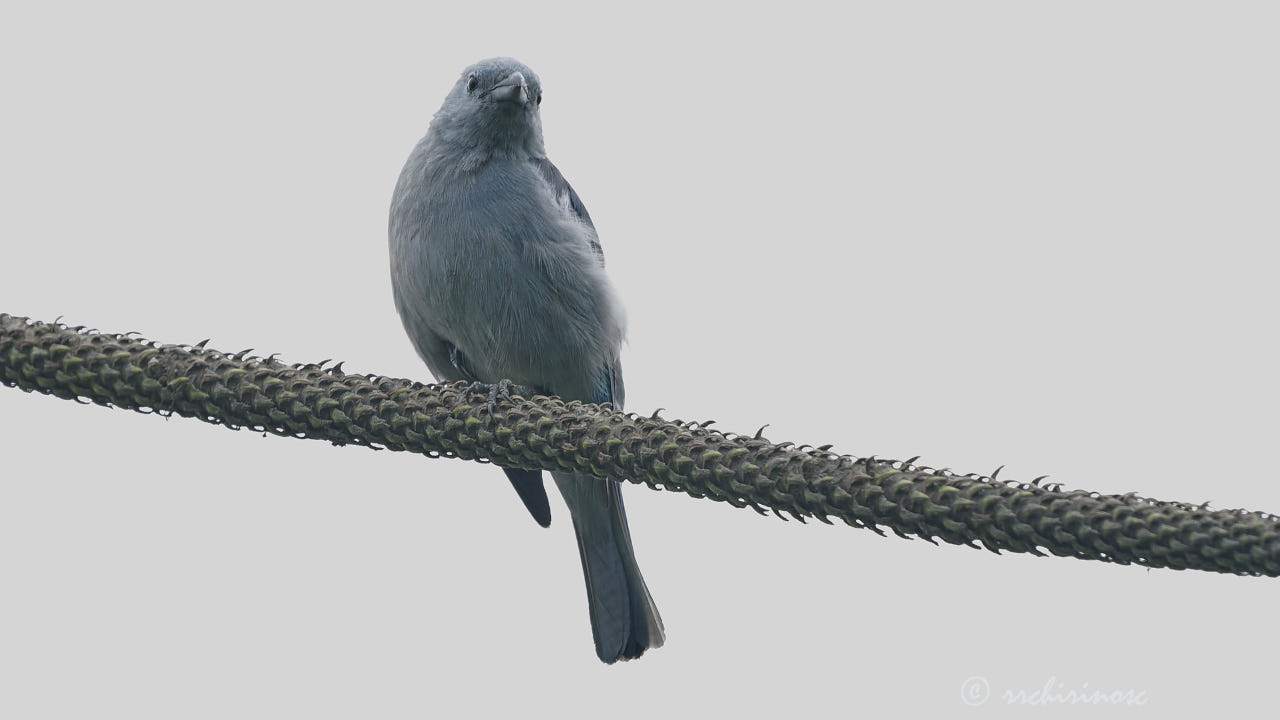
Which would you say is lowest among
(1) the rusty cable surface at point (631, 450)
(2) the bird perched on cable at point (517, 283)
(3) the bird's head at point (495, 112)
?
(1) the rusty cable surface at point (631, 450)

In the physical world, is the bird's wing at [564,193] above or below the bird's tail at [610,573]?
above

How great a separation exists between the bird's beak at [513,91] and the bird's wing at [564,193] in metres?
0.40

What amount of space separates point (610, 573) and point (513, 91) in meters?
2.83

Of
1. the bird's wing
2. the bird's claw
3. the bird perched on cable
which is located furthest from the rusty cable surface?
the bird's wing

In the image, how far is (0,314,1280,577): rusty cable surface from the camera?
3332mm

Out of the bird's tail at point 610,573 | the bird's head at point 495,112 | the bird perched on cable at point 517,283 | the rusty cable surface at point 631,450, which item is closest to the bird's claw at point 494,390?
the rusty cable surface at point 631,450

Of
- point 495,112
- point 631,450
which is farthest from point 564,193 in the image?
point 631,450

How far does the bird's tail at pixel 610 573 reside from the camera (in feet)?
23.4

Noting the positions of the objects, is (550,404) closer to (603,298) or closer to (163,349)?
(163,349)

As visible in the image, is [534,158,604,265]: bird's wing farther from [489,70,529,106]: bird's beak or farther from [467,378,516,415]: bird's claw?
[467,378,516,415]: bird's claw

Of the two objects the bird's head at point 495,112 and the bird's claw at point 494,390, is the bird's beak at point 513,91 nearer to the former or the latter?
the bird's head at point 495,112

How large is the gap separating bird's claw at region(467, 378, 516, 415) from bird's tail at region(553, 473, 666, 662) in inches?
53.9

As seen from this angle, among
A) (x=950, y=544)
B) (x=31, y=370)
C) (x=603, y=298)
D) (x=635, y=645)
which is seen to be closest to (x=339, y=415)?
(x=31, y=370)

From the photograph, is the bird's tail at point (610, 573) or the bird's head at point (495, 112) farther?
the bird's tail at point (610, 573)
